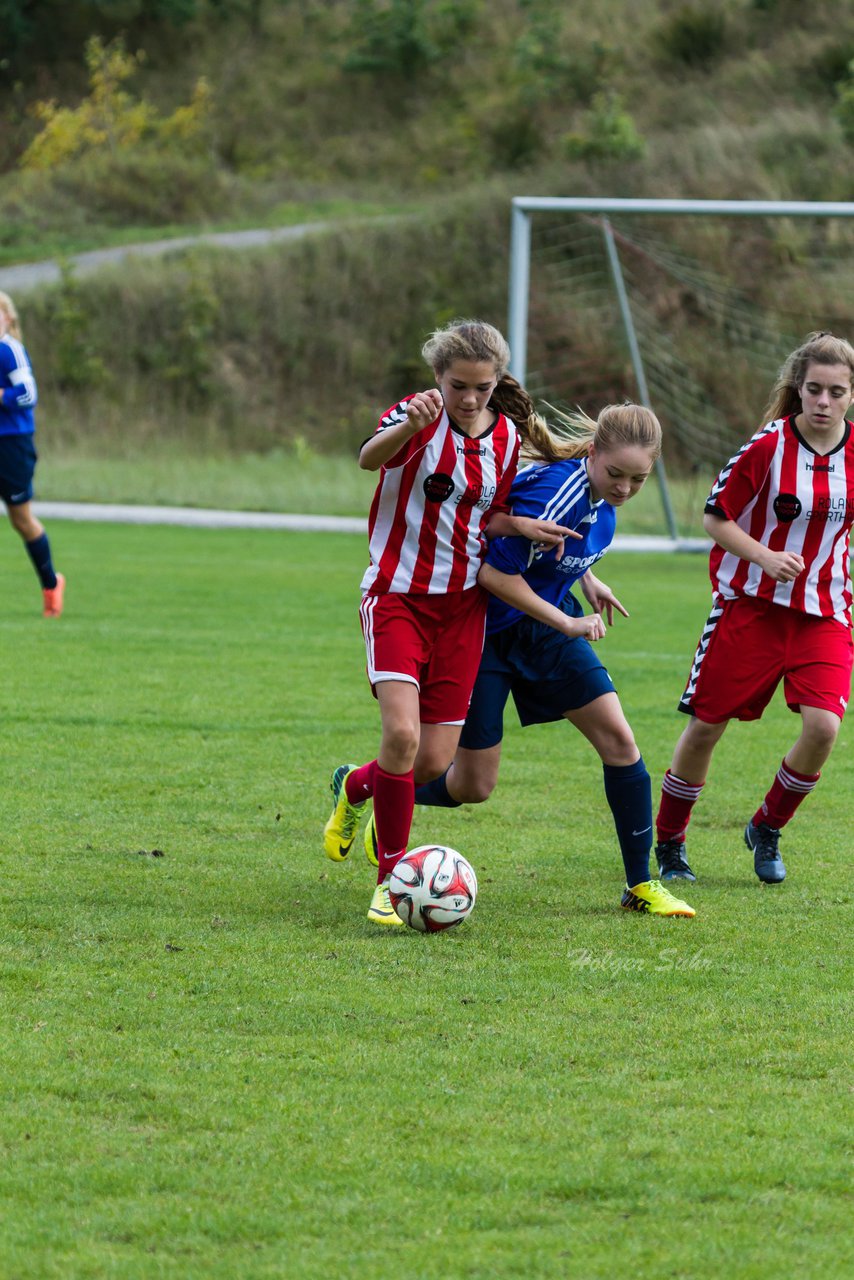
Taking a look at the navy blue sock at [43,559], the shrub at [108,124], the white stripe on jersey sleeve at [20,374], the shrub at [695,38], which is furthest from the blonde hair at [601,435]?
the shrub at [108,124]

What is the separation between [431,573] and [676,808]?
1198 mm

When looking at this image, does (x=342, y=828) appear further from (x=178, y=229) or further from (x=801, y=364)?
(x=178, y=229)

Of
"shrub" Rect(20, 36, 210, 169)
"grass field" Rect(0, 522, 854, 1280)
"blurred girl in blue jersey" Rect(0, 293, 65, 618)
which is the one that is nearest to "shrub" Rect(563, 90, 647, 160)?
"shrub" Rect(20, 36, 210, 169)

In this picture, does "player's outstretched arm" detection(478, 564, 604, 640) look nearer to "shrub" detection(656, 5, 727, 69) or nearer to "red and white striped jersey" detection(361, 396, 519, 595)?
"red and white striped jersey" detection(361, 396, 519, 595)

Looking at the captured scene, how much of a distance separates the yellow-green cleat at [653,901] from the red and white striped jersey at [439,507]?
98 cm

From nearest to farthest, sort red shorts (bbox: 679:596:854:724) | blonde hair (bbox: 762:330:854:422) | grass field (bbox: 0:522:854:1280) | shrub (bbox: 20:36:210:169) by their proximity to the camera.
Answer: grass field (bbox: 0:522:854:1280), blonde hair (bbox: 762:330:854:422), red shorts (bbox: 679:596:854:724), shrub (bbox: 20:36:210:169)

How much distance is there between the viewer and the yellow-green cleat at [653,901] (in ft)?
14.7

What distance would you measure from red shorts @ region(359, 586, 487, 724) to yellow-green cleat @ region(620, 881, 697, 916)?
689 mm

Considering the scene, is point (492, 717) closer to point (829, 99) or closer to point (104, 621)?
point (104, 621)

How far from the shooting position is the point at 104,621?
10188 millimetres

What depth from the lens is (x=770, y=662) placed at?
4.83 metres

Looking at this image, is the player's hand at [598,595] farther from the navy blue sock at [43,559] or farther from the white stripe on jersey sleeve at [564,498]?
the navy blue sock at [43,559]

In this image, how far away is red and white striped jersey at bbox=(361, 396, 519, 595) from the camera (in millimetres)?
4359

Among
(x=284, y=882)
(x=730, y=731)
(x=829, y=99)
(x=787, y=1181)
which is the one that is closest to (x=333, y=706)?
(x=730, y=731)
